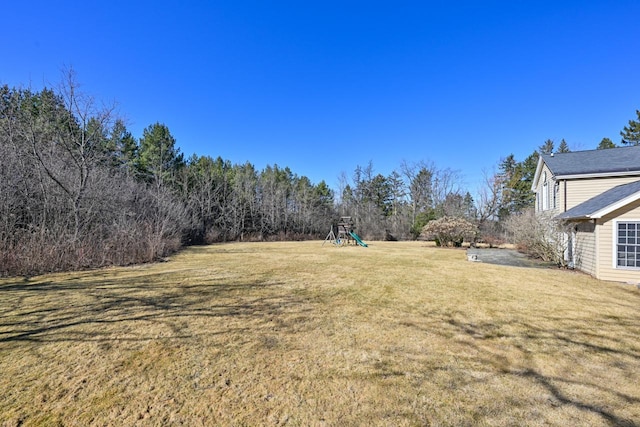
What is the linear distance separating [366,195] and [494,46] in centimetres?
2198

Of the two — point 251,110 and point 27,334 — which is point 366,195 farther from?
point 27,334

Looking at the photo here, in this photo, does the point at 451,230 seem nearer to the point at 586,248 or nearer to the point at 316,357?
the point at 586,248

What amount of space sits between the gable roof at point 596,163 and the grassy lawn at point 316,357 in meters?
6.13

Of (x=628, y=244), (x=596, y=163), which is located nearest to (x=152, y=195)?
(x=628, y=244)

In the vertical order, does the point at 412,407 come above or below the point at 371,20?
below

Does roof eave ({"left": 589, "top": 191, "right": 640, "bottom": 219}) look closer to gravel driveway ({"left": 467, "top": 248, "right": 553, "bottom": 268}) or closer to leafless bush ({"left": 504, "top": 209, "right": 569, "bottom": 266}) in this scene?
leafless bush ({"left": 504, "top": 209, "right": 569, "bottom": 266})

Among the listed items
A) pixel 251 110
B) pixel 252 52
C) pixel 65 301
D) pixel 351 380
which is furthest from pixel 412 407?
pixel 251 110

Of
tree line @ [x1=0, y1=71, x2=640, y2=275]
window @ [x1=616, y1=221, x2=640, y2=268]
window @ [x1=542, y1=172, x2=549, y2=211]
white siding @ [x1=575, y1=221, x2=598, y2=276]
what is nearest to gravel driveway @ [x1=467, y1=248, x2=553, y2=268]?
white siding @ [x1=575, y1=221, x2=598, y2=276]

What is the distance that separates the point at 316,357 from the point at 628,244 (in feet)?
28.1

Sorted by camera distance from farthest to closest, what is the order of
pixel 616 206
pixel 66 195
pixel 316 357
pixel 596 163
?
1. pixel 596 163
2. pixel 66 195
3. pixel 616 206
4. pixel 316 357

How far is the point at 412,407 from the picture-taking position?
6.89ft

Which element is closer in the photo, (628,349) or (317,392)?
(317,392)

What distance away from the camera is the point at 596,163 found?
34.1 ft

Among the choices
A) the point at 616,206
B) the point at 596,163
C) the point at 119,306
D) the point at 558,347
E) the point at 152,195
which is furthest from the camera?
the point at 152,195
